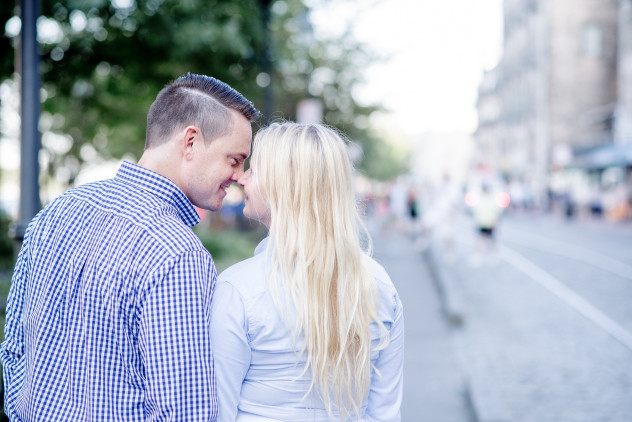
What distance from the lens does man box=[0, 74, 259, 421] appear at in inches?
61.7


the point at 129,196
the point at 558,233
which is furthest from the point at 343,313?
the point at 558,233

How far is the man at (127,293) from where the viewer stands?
1.57 metres

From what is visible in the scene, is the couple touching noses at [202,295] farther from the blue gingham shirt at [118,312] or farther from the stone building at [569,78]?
the stone building at [569,78]

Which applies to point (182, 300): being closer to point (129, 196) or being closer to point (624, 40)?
point (129, 196)

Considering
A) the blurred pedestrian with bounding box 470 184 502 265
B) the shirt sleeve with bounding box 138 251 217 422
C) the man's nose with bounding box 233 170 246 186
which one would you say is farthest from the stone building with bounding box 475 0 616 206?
the shirt sleeve with bounding box 138 251 217 422

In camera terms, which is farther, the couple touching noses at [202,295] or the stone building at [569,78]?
the stone building at [569,78]

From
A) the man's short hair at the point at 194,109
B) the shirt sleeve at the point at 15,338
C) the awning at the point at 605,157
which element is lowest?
the awning at the point at 605,157

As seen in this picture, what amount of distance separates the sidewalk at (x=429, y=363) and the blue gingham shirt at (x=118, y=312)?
3.81 meters

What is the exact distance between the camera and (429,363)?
673cm

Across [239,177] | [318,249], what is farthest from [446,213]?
[318,249]

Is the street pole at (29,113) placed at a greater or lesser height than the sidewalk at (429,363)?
greater

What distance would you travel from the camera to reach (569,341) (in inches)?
297

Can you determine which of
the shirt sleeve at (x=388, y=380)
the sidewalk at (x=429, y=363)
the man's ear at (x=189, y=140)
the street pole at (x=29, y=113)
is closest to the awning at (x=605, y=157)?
the sidewalk at (x=429, y=363)

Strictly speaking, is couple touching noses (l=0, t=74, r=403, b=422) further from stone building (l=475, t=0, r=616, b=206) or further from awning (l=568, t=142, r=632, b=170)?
stone building (l=475, t=0, r=616, b=206)
